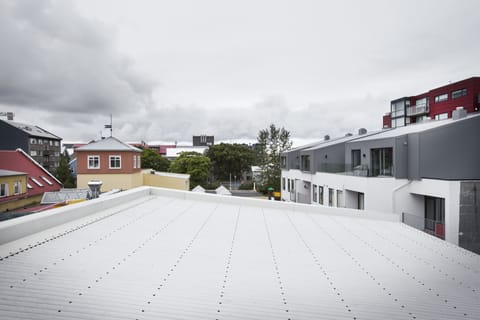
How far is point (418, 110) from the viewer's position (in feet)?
129

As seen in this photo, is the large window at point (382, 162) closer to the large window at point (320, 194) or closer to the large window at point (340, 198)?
the large window at point (340, 198)

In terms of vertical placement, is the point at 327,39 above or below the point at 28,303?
above

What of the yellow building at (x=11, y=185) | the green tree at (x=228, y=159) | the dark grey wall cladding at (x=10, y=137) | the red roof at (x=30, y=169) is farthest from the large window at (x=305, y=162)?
the green tree at (x=228, y=159)

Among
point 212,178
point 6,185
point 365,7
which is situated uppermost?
point 365,7

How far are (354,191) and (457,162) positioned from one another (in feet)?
18.1

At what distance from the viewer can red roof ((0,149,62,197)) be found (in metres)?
4.45

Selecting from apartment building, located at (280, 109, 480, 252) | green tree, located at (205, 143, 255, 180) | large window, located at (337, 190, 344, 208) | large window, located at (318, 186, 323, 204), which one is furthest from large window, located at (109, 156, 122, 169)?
green tree, located at (205, 143, 255, 180)

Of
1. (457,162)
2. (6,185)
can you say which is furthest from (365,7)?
(6,185)

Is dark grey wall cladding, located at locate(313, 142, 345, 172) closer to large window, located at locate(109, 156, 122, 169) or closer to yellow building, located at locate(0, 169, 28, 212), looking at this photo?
large window, located at locate(109, 156, 122, 169)

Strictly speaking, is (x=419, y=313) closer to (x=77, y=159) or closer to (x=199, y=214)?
(x=199, y=214)

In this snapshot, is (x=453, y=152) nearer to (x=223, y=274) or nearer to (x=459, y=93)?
(x=223, y=274)

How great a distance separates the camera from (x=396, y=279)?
3459mm

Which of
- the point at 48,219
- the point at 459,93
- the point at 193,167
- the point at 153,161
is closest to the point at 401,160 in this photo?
the point at 48,219

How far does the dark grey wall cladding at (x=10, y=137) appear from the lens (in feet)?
11.7
